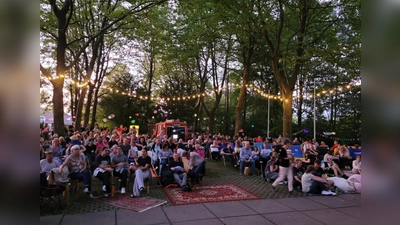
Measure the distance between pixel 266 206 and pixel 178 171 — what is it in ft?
9.29

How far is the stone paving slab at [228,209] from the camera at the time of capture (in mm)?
5547

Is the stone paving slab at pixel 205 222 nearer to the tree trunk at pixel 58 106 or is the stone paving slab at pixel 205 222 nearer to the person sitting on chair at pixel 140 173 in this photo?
the person sitting on chair at pixel 140 173

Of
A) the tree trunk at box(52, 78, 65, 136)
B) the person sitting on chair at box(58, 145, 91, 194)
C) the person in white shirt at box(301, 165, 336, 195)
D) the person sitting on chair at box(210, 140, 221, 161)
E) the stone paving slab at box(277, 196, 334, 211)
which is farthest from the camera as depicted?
the person sitting on chair at box(210, 140, 221, 161)

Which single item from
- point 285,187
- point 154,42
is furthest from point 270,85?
point 285,187

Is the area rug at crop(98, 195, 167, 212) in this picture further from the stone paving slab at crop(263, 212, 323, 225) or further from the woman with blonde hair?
the woman with blonde hair

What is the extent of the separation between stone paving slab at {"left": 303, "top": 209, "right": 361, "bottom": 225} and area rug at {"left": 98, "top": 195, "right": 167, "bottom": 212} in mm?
3369

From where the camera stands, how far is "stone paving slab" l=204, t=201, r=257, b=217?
18.2 ft

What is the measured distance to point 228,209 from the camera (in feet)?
19.2

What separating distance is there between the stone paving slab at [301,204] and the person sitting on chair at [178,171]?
2648mm

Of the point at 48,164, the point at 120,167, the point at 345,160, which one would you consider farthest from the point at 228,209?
the point at 345,160

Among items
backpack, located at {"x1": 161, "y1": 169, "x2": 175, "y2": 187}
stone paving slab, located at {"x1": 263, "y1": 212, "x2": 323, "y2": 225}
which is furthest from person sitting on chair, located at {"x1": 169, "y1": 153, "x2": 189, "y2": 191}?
stone paving slab, located at {"x1": 263, "y1": 212, "x2": 323, "y2": 225}

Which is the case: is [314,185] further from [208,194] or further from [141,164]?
[141,164]
